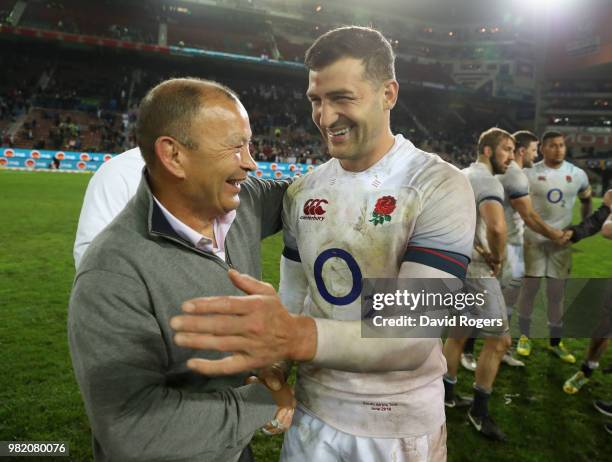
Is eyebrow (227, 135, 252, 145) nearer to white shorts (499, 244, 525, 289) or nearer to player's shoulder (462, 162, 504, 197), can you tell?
player's shoulder (462, 162, 504, 197)

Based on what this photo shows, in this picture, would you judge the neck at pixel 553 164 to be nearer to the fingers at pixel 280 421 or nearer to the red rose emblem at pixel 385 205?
the red rose emblem at pixel 385 205

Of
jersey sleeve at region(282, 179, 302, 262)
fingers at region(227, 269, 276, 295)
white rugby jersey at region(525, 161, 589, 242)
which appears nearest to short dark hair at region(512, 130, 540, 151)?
white rugby jersey at region(525, 161, 589, 242)

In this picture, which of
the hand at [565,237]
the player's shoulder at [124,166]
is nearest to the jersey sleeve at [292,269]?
the player's shoulder at [124,166]

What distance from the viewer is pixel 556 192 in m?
5.51

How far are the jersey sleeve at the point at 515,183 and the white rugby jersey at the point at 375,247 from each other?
314 centimetres

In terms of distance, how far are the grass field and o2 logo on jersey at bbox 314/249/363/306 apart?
2028 mm

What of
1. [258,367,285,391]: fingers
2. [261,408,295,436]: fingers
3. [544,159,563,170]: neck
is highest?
[544,159,563,170]: neck

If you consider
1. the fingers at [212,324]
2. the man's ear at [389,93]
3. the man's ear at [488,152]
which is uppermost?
the man's ear at [389,93]

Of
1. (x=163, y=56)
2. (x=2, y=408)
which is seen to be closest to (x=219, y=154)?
(x=2, y=408)

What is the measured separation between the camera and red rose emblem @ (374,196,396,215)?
184 centimetres

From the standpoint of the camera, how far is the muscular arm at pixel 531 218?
190 inches

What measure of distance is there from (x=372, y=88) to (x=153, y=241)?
3.57ft

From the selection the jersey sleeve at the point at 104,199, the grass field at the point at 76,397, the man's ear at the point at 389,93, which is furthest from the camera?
the grass field at the point at 76,397

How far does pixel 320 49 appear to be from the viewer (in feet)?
6.32
